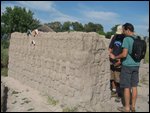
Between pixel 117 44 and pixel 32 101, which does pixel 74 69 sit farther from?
pixel 32 101

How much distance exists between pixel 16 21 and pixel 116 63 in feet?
82.1

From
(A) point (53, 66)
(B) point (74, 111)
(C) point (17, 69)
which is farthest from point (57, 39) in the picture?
(C) point (17, 69)

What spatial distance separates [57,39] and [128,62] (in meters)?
1.96

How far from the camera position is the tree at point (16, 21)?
29812 millimetres

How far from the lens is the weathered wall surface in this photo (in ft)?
19.8

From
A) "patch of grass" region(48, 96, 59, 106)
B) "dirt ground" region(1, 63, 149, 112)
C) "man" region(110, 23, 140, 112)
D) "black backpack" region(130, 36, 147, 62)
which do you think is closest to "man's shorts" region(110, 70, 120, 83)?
"dirt ground" region(1, 63, 149, 112)

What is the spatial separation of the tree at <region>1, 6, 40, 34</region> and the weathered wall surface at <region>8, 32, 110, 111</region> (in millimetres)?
22585

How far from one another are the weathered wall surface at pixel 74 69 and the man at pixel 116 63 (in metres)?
0.18

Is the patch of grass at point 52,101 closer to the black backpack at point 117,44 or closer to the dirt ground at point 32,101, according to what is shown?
the dirt ground at point 32,101

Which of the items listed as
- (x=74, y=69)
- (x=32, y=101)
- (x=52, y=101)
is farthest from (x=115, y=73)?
(x=32, y=101)

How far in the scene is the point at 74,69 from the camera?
6.23m

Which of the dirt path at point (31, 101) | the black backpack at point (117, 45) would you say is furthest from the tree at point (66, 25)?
the black backpack at point (117, 45)

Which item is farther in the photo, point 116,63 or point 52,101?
point 52,101

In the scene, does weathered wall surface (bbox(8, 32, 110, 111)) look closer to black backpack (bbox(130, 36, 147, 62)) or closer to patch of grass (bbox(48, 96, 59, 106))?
patch of grass (bbox(48, 96, 59, 106))
